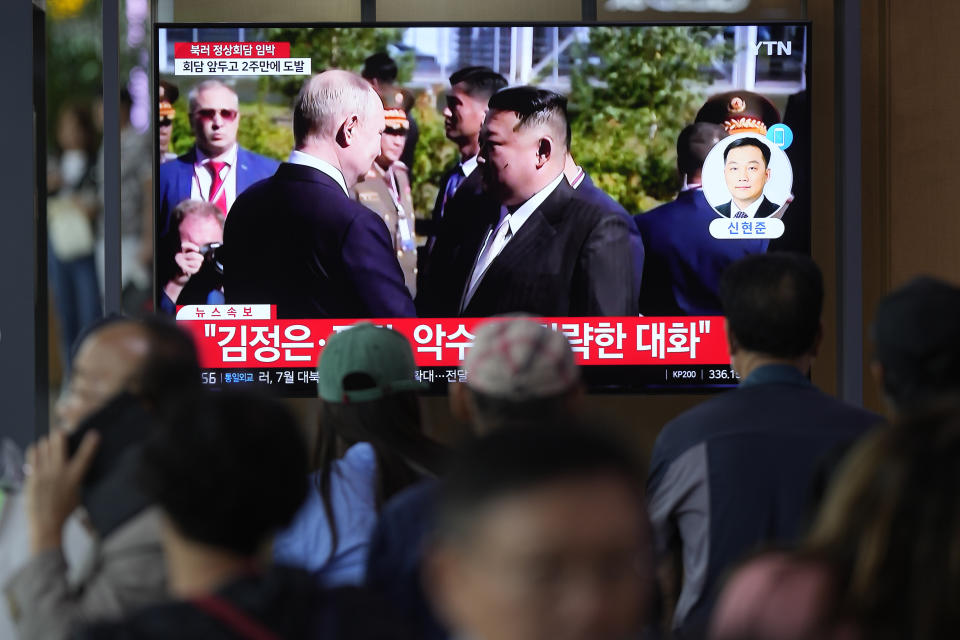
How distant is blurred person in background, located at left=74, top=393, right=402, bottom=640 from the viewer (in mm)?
1103

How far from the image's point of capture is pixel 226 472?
3.79 feet

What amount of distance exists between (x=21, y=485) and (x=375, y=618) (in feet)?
3.41

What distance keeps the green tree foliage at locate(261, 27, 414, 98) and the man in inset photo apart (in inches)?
43.5

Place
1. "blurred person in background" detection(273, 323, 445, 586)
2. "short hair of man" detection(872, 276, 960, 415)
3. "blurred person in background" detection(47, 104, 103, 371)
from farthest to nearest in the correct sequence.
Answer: "blurred person in background" detection(47, 104, 103, 371) → "blurred person in background" detection(273, 323, 445, 586) → "short hair of man" detection(872, 276, 960, 415)

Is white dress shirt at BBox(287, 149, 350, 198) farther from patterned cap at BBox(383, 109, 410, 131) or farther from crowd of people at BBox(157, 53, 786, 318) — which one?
patterned cap at BBox(383, 109, 410, 131)

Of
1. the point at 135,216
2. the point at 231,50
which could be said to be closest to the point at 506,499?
the point at 231,50

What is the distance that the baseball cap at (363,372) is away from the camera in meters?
1.98

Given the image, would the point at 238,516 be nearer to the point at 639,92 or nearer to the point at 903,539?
the point at 903,539

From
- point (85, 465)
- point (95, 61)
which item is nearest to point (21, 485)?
point (85, 465)

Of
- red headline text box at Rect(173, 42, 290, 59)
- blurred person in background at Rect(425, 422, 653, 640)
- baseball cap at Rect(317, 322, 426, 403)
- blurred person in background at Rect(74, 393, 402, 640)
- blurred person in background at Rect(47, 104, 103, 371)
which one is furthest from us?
blurred person in background at Rect(47, 104, 103, 371)

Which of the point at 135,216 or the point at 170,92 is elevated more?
the point at 170,92

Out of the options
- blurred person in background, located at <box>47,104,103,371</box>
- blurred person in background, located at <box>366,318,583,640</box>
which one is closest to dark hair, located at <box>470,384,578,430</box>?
blurred person in background, located at <box>366,318,583,640</box>

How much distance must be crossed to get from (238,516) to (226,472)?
0.04m

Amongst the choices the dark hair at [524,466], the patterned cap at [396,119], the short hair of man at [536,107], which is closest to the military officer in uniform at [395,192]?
the patterned cap at [396,119]
